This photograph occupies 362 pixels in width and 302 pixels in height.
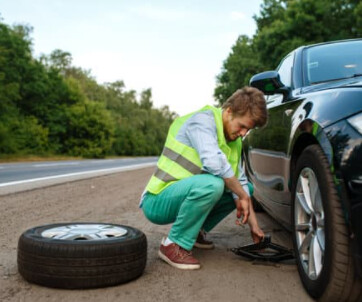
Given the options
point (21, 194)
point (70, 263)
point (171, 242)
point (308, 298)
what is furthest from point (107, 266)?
point (21, 194)

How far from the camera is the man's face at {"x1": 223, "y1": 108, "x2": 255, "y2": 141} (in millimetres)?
2965

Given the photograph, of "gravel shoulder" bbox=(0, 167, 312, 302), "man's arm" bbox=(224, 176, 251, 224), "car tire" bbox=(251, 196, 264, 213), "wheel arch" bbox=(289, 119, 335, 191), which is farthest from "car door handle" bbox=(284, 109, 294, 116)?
"car tire" bbox=(251, 196, 264, 213)

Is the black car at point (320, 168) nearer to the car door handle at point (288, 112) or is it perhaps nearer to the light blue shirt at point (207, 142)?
the car door handle at point (288, 112)

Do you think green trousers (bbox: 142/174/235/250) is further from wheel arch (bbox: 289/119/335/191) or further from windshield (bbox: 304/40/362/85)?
windshield (bbox: 304/40/362/85)

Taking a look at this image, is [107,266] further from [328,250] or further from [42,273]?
[328,250]

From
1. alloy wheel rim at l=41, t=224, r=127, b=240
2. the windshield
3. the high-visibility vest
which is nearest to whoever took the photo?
alloy wheel rim at l=41, t=224, r=127, b=240

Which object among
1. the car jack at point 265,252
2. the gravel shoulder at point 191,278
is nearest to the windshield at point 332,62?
the car jack at point 265,252

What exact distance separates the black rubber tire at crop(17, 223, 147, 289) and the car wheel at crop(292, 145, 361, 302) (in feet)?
3.30

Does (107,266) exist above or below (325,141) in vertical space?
below

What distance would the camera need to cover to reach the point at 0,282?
8.73 ft

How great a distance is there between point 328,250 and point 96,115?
1927 inches

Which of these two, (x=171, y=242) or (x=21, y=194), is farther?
(x=21, y=194)

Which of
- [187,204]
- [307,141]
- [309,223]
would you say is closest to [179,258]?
[187,204]

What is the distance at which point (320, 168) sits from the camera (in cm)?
220
